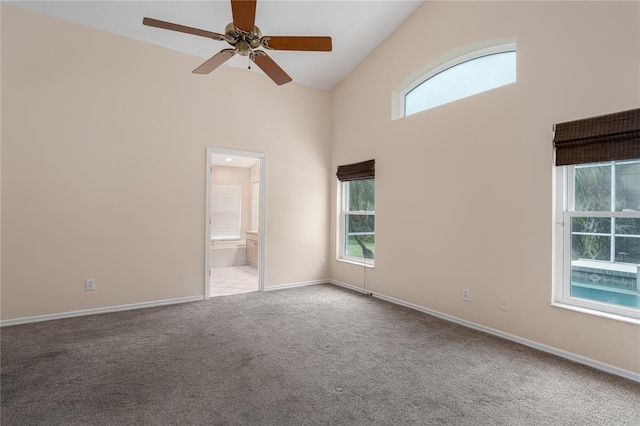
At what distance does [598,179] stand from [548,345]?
147cm

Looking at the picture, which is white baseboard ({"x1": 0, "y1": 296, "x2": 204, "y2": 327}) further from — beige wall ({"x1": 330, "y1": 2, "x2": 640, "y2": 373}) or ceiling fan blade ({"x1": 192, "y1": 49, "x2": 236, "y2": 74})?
ceiling fan blade ({"x1": 192, "y1": 49, "x2": 236, "y2": 74})

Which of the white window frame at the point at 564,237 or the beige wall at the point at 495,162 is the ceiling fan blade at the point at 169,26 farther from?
the white window frame at the point at 564,237

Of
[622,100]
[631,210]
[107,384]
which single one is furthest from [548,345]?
[107,384]

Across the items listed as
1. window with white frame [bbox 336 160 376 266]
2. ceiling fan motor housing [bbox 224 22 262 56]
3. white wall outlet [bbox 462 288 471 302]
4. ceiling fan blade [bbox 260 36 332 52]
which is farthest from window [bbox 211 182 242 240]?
Answer: white wall outlet [bbox 462 288 471 302]

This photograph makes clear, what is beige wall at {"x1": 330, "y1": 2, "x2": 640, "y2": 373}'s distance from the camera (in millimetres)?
2586

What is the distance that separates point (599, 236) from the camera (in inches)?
106

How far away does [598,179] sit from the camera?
106 inches

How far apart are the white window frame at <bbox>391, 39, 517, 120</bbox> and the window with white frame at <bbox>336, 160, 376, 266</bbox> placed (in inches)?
34.4

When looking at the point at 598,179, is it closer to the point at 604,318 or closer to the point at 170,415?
the point at 604,318

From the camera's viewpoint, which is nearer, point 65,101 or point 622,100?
point 622,100

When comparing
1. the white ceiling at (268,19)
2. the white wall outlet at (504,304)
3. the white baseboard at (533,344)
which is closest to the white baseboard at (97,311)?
the white baseboard at (533,344)

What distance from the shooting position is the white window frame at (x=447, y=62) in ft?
10.9

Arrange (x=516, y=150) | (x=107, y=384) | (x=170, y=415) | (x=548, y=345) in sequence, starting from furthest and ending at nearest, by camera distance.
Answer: (x=516, y=150)
(x=548, y=345)
(x=107, y=384)
(x=170, y=415)

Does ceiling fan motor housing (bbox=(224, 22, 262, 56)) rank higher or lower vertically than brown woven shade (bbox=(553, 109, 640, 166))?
higher
